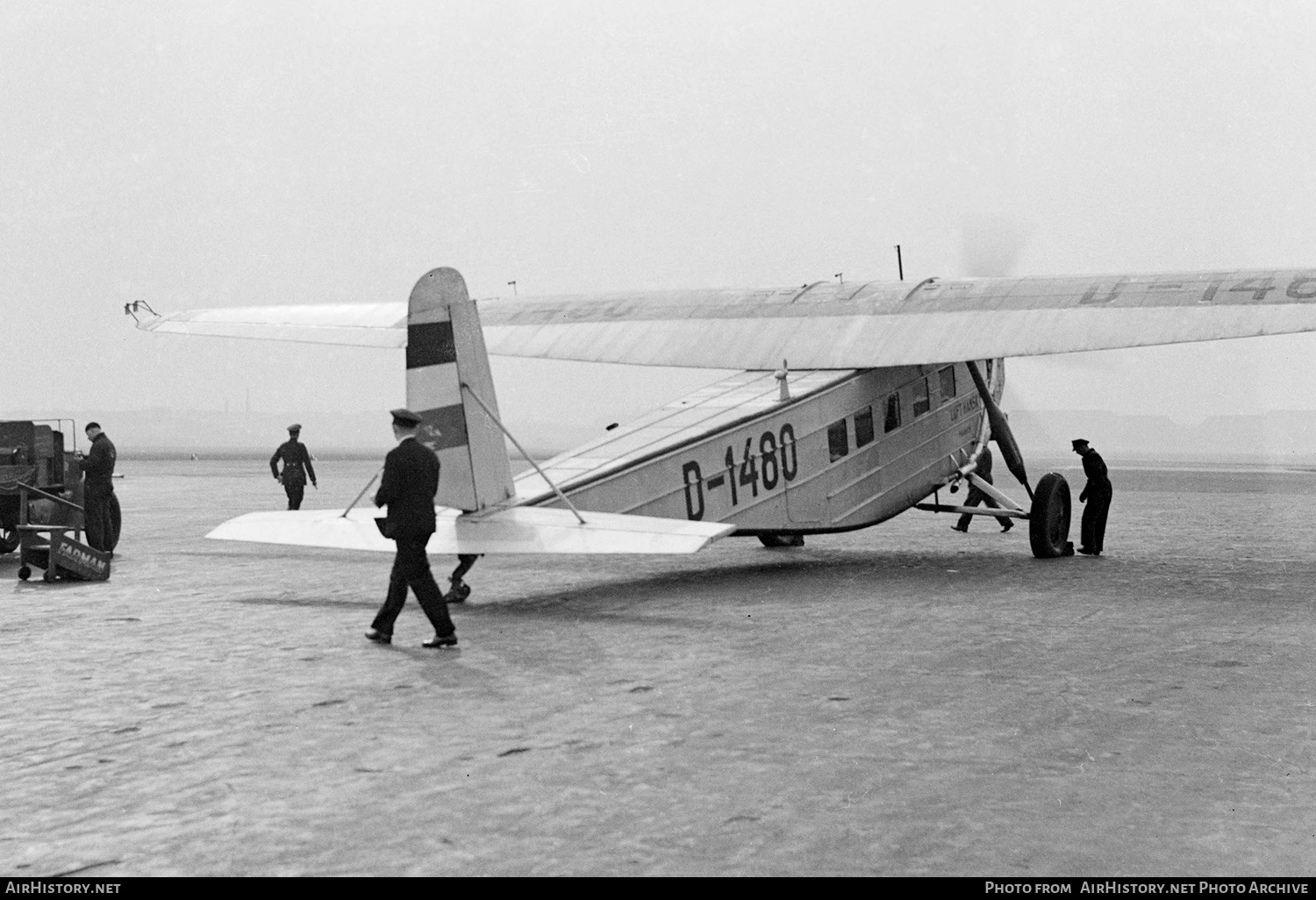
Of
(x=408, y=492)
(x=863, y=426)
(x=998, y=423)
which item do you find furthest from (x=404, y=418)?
(x=998, y=423)

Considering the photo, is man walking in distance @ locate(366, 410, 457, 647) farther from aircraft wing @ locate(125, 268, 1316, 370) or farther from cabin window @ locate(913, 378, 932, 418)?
cabin window @ locate(913, 378, 932, 418)

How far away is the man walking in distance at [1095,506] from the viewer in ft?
56.5

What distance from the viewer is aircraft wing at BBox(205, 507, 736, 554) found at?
10.6 m

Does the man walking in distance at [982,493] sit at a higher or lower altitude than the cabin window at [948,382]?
lower

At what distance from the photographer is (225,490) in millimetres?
36781

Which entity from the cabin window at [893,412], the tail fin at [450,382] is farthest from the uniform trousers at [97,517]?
the cabin window at [893,412]

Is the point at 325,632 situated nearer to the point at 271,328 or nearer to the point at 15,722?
the point at 15,722

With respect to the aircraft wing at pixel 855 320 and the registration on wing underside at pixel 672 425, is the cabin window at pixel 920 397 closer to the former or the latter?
the aircraft wing at pixel 855 320

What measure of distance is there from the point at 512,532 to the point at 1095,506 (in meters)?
9.06

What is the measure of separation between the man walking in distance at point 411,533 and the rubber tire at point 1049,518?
28.6 ft

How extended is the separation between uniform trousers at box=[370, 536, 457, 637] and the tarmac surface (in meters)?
0.30

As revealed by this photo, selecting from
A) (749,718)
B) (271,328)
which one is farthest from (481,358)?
(271,328)

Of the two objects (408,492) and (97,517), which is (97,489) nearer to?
(97,517)
